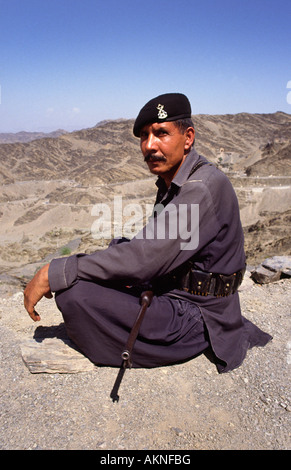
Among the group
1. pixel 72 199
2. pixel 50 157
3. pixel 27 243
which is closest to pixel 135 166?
pixel 72 199

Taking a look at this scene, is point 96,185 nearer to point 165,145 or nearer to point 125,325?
point 165,145

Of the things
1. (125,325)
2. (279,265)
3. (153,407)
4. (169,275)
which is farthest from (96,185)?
(153,407)

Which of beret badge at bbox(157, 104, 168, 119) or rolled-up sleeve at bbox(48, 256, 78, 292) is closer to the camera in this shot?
rolled-up sleeve at bbox(48, 256, 78, 292)

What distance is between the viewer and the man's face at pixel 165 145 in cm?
200

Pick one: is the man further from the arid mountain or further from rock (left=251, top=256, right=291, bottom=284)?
the arid mountain

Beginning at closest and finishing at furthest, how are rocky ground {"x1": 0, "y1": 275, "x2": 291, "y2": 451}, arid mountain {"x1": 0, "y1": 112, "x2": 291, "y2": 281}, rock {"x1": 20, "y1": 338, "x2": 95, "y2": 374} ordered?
rocky ground {"x1": 0, "y1": 275, "x2": 291, "y2": 451} → rock {"x1": 20, "y1": 338, "x2": 95, "y2": 374} → arid mountain {"x1": 0, "y1": 112, "x2": 291, "y2": 281}

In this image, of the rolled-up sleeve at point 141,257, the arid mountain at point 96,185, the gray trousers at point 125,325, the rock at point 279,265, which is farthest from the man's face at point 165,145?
the arid mountain at point 96,185

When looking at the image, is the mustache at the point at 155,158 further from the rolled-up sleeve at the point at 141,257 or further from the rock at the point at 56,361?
the rock at the point at 56,361

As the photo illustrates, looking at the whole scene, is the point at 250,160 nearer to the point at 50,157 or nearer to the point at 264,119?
the point at 50,157

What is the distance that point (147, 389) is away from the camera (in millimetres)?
2115

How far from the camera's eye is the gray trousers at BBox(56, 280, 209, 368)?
1934 mm

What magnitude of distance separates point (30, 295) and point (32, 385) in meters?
0.66

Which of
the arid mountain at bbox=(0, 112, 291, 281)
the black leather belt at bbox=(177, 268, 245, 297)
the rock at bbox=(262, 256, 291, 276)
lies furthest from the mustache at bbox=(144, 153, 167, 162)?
the arid mountain at bbox=(0, 112, 291, 281)
